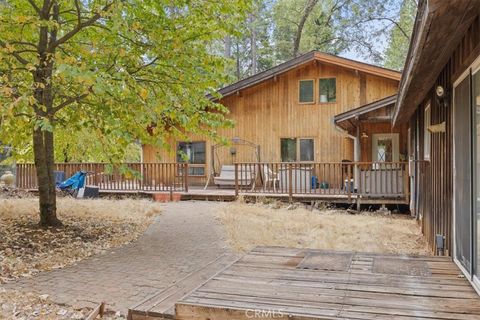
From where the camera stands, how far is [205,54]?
7281 millimetres

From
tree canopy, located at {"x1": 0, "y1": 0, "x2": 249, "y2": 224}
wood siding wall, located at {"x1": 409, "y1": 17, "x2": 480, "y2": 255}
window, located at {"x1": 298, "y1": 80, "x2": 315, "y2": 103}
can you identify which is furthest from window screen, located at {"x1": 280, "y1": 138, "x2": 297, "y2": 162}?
wood siding wall, located at {"x1": 409, "y1": 17, "x2": 480, "y2": 255}

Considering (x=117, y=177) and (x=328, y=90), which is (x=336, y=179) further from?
(x=117, y=177)

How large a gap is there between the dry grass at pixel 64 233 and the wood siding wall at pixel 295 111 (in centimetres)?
416

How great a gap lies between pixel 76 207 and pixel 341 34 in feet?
73.9

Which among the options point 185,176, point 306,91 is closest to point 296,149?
point 306,91

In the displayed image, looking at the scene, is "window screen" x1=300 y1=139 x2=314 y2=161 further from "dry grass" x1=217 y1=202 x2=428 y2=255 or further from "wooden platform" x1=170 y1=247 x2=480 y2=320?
"wooden platform" x1=170 y1=247 x2=480 y2=320

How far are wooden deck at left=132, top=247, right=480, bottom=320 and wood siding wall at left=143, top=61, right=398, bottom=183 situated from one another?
10221 millimetres

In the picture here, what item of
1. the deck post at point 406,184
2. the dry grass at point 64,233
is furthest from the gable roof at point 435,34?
the deck post at point 406,184

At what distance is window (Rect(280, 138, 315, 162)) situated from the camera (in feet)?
47.7

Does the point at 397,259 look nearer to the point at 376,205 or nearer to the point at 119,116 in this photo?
the point at 119,116

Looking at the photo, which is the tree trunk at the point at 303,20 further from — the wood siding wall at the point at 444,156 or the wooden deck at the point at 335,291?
the wooden deck at the point at 335,291

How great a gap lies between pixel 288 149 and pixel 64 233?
8.90 meters

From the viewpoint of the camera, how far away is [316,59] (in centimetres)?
1405

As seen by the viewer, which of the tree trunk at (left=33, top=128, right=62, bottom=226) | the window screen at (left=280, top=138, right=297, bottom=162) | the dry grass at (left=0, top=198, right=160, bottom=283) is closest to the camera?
the dry grass at (left=0, top=198, right=160, bottom=283)
